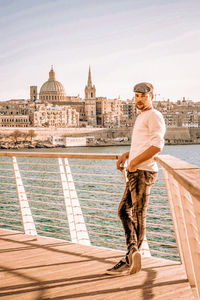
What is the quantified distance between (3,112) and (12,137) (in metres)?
23.5

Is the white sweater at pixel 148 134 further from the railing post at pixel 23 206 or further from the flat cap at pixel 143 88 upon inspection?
the railing post at pixel 23 206

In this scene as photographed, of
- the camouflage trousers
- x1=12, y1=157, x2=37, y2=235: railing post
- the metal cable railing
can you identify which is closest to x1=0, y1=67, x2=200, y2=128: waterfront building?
the metal cable railing

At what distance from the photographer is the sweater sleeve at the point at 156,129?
6.91 ft

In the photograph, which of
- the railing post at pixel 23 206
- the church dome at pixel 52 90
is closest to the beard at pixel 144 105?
the railing post at pixel 23 206

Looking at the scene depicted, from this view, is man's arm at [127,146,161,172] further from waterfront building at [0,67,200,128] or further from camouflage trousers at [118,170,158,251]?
waterfront building at [0,67,200,128]

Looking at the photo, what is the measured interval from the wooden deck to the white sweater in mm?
644

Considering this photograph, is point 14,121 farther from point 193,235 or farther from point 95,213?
point 193,235

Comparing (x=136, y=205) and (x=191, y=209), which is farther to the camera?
(x=136, y=205)

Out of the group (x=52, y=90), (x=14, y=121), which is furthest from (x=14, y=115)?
(x=52, y=90)

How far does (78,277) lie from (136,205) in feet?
1.83

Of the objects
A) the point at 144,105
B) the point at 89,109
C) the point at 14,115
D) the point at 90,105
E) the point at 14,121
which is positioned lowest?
the point at 144,105

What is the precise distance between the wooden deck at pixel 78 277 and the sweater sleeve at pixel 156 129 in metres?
0.77

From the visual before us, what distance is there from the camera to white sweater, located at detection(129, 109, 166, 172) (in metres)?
2.12

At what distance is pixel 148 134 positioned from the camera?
220 centimetres
